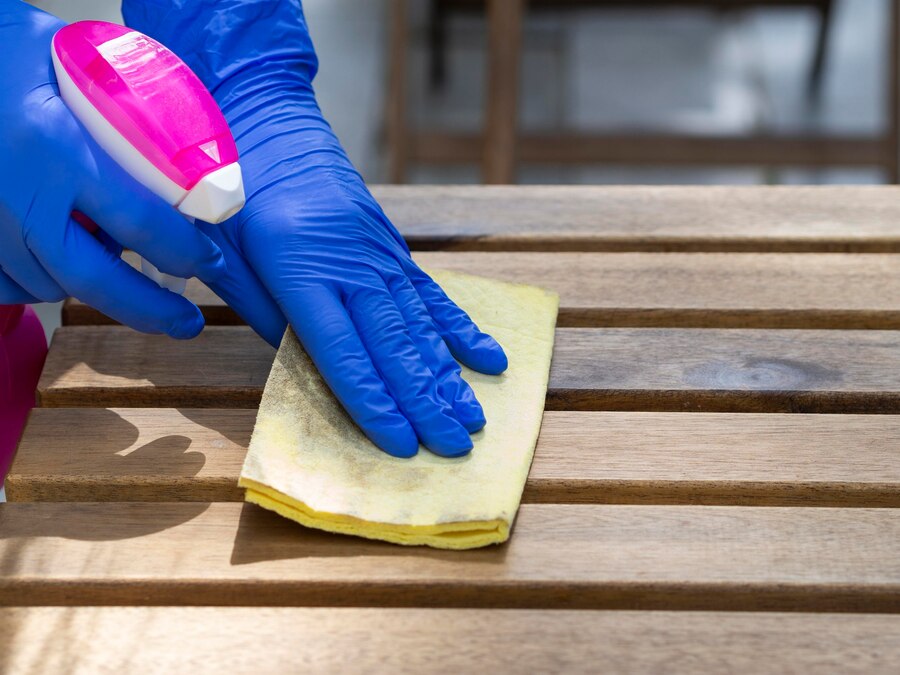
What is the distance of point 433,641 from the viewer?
0.93 metres

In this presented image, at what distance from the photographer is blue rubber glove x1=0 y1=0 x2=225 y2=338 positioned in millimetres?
1077

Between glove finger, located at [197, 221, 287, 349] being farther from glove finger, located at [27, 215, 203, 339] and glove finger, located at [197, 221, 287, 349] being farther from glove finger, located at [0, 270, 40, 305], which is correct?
glove finger, located at [0, 270, 40, 305]

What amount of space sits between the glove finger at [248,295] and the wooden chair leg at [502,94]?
5.79 ft

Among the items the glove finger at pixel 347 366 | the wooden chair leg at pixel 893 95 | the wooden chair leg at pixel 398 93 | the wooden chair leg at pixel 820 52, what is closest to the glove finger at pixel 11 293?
the glove finger at pixel 347 366

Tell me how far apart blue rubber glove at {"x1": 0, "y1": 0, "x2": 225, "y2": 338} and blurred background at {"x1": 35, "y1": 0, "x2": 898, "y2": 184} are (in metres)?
1.90

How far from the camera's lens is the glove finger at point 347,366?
1.10 m

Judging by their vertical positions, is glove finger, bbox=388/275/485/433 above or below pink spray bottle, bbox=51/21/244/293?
below

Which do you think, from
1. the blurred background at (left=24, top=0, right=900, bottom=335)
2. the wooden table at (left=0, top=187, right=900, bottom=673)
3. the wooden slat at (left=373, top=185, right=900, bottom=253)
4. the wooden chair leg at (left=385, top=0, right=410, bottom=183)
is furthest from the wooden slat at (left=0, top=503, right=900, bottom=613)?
A: the wooden chair leg at (left=385, top=0, right=410, bottom=183)

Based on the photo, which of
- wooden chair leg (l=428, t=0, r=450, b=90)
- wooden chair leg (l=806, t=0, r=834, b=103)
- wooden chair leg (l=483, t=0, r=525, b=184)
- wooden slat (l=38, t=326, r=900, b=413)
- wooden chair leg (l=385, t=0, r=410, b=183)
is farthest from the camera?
wooden chair leg (l=428, t=0, r=450, b=90)

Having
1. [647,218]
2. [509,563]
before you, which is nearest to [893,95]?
[647,218]

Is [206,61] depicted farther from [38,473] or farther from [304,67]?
[38,473]

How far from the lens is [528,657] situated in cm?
90

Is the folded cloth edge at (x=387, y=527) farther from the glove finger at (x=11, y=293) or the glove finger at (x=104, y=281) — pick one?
the glove finger at (x=11, y=293)

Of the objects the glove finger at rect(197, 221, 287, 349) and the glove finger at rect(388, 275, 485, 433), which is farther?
the glove finger at rect(197, 221, 287, 349)
